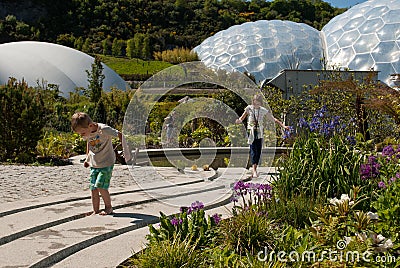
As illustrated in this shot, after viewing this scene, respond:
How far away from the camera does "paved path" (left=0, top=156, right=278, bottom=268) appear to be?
3.94 meters

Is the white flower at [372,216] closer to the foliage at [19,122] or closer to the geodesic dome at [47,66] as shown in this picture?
the foliage at [19,122]

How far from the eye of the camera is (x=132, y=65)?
4959 centimetres

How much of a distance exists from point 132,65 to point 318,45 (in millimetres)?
25963

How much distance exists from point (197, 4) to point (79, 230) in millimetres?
74139

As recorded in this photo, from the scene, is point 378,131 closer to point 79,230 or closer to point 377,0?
point 79,230

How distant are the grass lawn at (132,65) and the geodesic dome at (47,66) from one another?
1095 centimetres

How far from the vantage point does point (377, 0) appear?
27234 millimetres

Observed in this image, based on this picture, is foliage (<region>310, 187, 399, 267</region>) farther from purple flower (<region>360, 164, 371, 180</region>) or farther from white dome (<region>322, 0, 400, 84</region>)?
white dome (<region>322, 0, 400, 84</region>)

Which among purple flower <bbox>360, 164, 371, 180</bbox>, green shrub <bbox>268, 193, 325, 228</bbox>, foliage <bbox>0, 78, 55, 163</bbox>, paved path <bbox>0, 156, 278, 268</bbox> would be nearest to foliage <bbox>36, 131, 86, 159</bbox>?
foliage <bbox>0, 78, 55, 163</bbox>

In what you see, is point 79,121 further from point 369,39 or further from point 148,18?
point 148,18

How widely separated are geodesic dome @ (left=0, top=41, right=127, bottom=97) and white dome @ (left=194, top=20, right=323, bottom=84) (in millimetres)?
6755

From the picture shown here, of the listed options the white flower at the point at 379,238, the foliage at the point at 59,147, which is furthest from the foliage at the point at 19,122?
the white flower at the point at 379,238

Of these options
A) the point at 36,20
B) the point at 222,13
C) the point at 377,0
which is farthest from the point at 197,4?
the point at 377,0

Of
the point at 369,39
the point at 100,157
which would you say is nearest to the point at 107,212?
the point at 100,157
